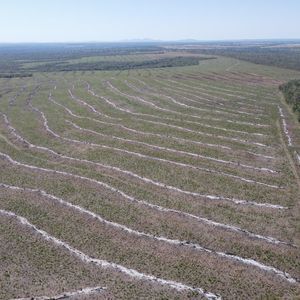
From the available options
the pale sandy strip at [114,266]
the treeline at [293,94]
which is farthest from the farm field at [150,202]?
the treeline at [293,94]

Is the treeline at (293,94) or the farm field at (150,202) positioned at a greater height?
the treeline at (293,94)

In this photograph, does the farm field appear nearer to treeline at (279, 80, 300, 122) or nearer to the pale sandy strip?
the pale sandy strip

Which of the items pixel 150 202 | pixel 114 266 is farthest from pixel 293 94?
pixel 114 266

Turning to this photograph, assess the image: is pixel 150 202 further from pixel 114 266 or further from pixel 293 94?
pixel 293 94

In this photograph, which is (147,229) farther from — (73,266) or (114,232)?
(73,266)

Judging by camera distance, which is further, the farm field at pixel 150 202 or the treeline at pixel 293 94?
the treeline at pixel 293 94

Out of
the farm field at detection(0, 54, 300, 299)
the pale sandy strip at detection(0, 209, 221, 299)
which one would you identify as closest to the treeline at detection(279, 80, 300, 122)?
the farm field at detection(0, 54, 300, 299)

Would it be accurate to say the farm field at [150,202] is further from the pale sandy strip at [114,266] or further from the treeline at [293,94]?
the treeline at [293,94]

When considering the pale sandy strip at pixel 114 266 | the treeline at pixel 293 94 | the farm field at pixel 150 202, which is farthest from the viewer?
the treeline at pixel 293 94

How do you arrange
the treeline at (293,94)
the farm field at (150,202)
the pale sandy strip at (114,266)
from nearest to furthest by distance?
1. the pale sandy strip at (114,266)
2. the farm field at (150,202)
3. the treeline at (293,94)
